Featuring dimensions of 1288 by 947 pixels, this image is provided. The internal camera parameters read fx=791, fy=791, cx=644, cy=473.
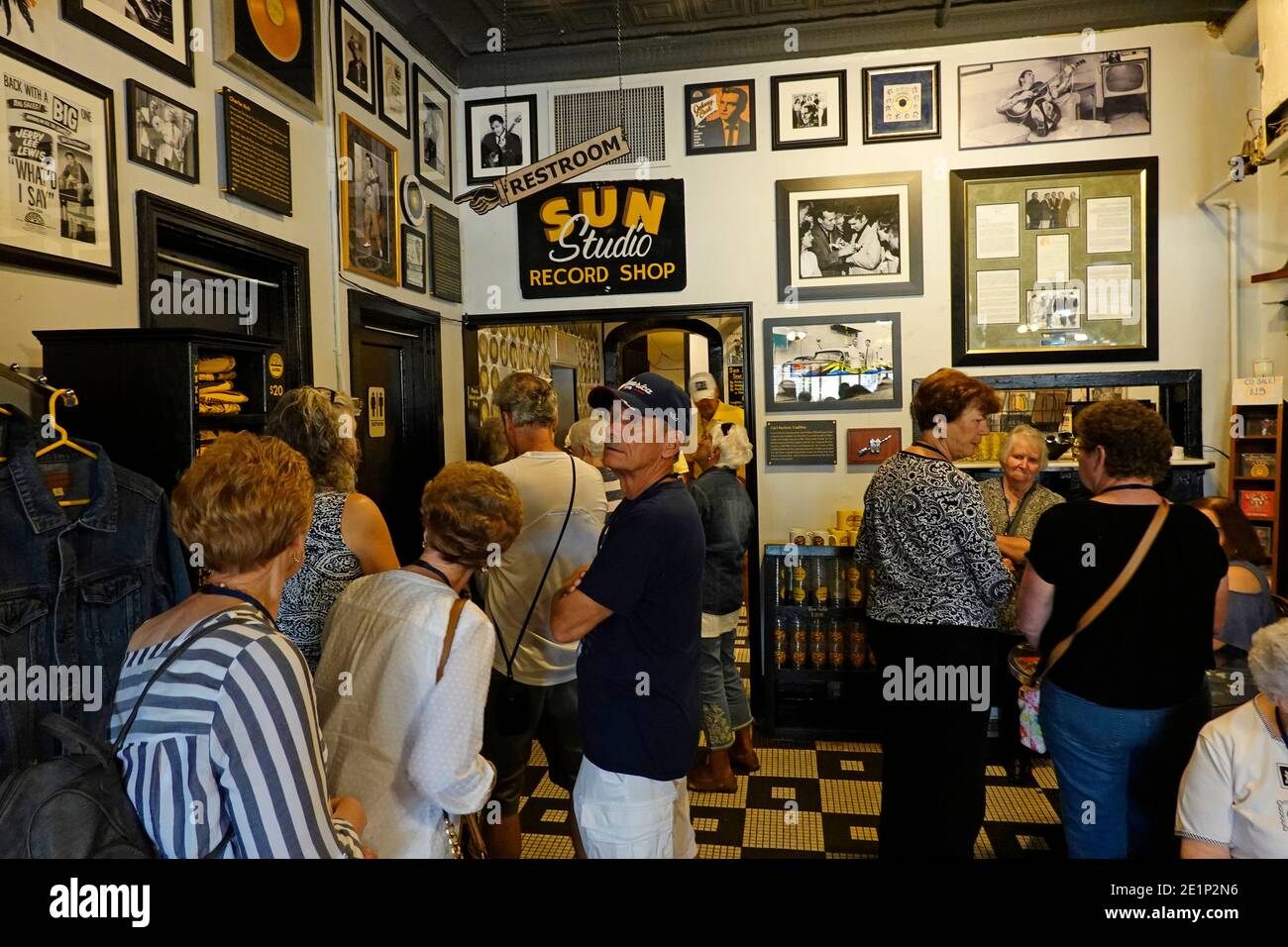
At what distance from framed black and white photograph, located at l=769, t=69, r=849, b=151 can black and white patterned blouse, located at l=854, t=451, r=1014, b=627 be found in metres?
3.00

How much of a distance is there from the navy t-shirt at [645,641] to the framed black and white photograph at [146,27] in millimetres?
2203

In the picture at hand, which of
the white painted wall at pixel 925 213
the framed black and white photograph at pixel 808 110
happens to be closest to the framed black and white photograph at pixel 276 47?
the white painted wall at pixel 925 213

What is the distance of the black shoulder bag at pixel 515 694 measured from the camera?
2482mm

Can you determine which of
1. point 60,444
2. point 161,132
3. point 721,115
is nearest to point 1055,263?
point 721,115

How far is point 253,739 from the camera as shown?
1090 millimetres

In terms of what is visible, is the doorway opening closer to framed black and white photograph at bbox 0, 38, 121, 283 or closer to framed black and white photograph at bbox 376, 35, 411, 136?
framed black and white photograph at bbox 376, 35, 411, 136

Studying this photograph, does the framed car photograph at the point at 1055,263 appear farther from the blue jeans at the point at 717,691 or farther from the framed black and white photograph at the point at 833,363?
the blue jeans at the point at 717,691

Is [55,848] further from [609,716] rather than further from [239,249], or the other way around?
[239,249]

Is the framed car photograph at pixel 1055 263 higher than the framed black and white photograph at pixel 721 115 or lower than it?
lower

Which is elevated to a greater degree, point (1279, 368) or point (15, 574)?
point (1279, 368)

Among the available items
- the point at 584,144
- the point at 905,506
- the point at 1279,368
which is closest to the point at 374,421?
the point at 584,144

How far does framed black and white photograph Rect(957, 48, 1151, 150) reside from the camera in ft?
14.8

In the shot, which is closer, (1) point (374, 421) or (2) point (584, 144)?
(2) point (584, 144)
